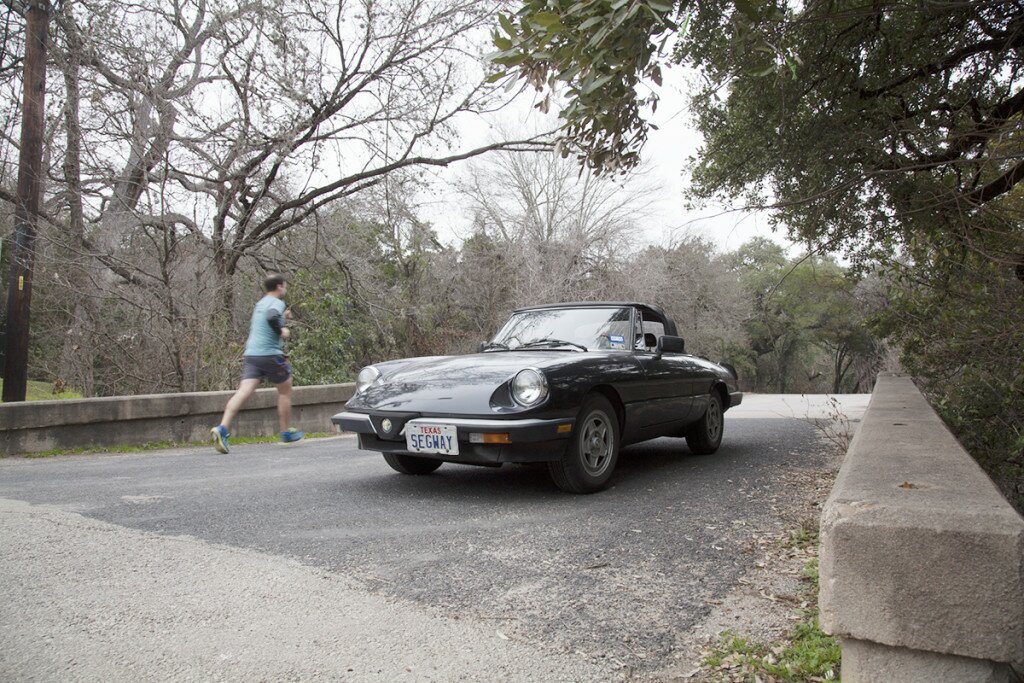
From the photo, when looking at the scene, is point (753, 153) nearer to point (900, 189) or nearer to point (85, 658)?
point (900, 189)

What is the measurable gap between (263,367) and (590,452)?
3.70m

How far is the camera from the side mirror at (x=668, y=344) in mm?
5867

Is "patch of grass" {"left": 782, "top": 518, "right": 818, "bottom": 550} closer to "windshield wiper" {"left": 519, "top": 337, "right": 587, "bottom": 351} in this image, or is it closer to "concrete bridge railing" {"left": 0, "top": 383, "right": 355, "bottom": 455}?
"windshield wiper" {"left": 519, "top": 337, "right": 587, "bottom": 351}

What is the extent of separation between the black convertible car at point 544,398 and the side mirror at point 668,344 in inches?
0.4

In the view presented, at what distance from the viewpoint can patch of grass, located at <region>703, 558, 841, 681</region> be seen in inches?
96.0

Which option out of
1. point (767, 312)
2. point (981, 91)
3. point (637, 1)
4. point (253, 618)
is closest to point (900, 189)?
point (981, 91)

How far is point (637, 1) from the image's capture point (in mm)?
3441

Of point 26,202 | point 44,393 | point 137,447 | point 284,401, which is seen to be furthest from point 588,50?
point 44,393

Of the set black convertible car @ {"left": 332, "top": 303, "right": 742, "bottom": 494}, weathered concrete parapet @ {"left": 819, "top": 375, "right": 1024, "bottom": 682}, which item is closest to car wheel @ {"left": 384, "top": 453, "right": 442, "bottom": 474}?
black convertible car @ {"left": 332, "top": 303, "right": 742, "bottom": 494}

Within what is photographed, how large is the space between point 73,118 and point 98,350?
322cm

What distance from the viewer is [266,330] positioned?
723cm

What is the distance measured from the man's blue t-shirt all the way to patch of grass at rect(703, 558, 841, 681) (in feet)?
18.3

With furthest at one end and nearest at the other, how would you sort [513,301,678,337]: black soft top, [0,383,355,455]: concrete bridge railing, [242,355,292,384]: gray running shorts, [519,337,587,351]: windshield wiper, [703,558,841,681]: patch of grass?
1. [0,383,355,455]: concrete bridge railing
2. [242,355,292,384]: gray running shorts
3. [513,301,678,337]: black soft top
4. [519,337,587,351]: windshield wiper
5. [703,558,841,681]: patch of grass

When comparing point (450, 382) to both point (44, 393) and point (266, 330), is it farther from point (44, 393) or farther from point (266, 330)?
point (44, 393)
